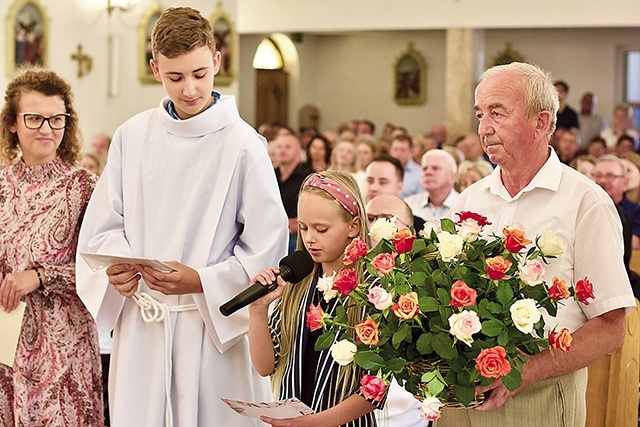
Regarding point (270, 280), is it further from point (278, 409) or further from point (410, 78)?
point (410, 78)

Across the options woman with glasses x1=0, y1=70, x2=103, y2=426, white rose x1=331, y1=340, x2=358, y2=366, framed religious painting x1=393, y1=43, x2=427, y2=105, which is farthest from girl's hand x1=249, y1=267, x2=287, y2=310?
framed religious painting x1=393, y1=43, x2=427, y2=105

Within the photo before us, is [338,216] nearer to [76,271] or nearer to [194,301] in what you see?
[194,301]

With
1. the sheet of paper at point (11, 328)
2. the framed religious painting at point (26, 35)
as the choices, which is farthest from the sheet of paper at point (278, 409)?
the framed religious painting at point (26, 35)

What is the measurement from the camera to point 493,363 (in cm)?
252

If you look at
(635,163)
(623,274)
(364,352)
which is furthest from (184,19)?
→ (635,163)

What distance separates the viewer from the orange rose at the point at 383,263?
2.70 meters

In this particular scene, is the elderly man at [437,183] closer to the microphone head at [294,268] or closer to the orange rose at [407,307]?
the microphone head at [294,268]

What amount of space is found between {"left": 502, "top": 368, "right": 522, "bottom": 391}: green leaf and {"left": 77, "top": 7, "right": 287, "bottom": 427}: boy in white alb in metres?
1.11

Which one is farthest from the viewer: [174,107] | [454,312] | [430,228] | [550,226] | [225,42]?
[225,42]

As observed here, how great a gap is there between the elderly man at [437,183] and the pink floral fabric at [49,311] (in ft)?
16.2

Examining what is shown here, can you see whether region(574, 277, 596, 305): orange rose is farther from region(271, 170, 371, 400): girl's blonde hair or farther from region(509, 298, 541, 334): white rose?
region(271, 170, 371, 400): girl's blonde hair

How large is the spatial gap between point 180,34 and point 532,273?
1.43 metres

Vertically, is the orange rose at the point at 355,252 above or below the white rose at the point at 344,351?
above

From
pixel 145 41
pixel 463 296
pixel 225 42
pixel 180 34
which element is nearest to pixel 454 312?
pixel 463 296
